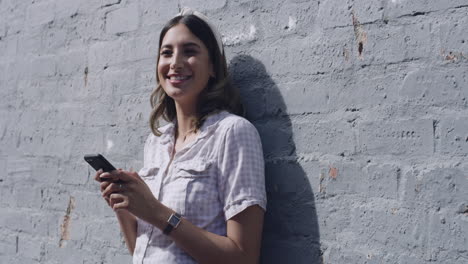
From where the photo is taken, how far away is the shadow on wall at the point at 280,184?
216cm

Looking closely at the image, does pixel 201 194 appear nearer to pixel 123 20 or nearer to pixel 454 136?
pixel 454 136

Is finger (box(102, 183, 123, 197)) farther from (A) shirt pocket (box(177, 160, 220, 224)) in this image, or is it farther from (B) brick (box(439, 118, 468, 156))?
(B) brick (box(439, 118, 468, 156))

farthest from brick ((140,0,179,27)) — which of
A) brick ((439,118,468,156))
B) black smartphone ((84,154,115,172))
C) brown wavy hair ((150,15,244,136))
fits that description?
brick ((439,118,468,156))

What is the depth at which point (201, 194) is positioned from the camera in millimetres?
2102

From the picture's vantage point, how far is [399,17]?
78.7 inches

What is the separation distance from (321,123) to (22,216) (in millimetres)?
1917

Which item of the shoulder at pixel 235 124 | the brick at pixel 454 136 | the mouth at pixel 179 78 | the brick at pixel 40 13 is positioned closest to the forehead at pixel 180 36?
the mouth at pixel 179 78

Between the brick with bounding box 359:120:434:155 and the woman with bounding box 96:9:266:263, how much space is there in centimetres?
37

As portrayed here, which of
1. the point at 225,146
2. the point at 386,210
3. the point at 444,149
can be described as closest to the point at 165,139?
the point at 225,146

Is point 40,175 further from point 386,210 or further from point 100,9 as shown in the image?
point 386,210

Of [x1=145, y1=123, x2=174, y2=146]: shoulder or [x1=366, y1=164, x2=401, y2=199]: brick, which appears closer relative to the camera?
[x1=366, y1=164, x2=401, y2=199]: brick

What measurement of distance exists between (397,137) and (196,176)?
697mm

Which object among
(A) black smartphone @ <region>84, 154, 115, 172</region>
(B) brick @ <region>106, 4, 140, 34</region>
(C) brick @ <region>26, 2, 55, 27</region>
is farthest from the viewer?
(C) brick @ <region>26, 2, 55, 27</region>

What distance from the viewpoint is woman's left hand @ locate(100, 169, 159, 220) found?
6.73ft
